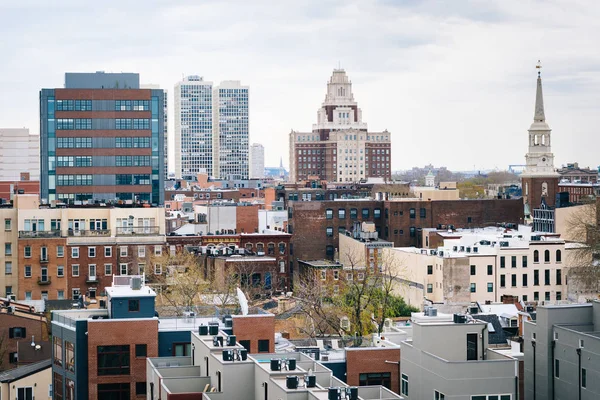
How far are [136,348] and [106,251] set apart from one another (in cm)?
5930

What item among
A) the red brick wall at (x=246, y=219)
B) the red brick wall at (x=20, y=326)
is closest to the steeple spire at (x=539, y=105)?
the red brick wall at (x=246, y=219)

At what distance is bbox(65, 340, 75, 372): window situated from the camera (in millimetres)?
63638

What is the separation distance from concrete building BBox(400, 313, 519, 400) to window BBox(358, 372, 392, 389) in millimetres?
5111

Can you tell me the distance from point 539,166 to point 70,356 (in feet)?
438

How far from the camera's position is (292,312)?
104 meters

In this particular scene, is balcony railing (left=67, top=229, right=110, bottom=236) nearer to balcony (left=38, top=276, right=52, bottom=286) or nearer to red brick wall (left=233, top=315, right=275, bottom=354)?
balcony (left=38, top=276, right=52, bottom=286)

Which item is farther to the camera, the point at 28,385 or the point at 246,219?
the point at 246,219

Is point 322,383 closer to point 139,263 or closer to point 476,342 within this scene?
point 476,342

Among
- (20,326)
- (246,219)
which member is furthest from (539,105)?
(20,326)

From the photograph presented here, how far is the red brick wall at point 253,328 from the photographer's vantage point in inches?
2480

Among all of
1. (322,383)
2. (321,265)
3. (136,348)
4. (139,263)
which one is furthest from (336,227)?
(322,383)

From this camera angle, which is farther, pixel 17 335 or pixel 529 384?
pixel 17 335

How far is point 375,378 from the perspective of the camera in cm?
6094

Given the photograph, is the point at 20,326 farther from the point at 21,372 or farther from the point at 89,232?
the point at 89,232
